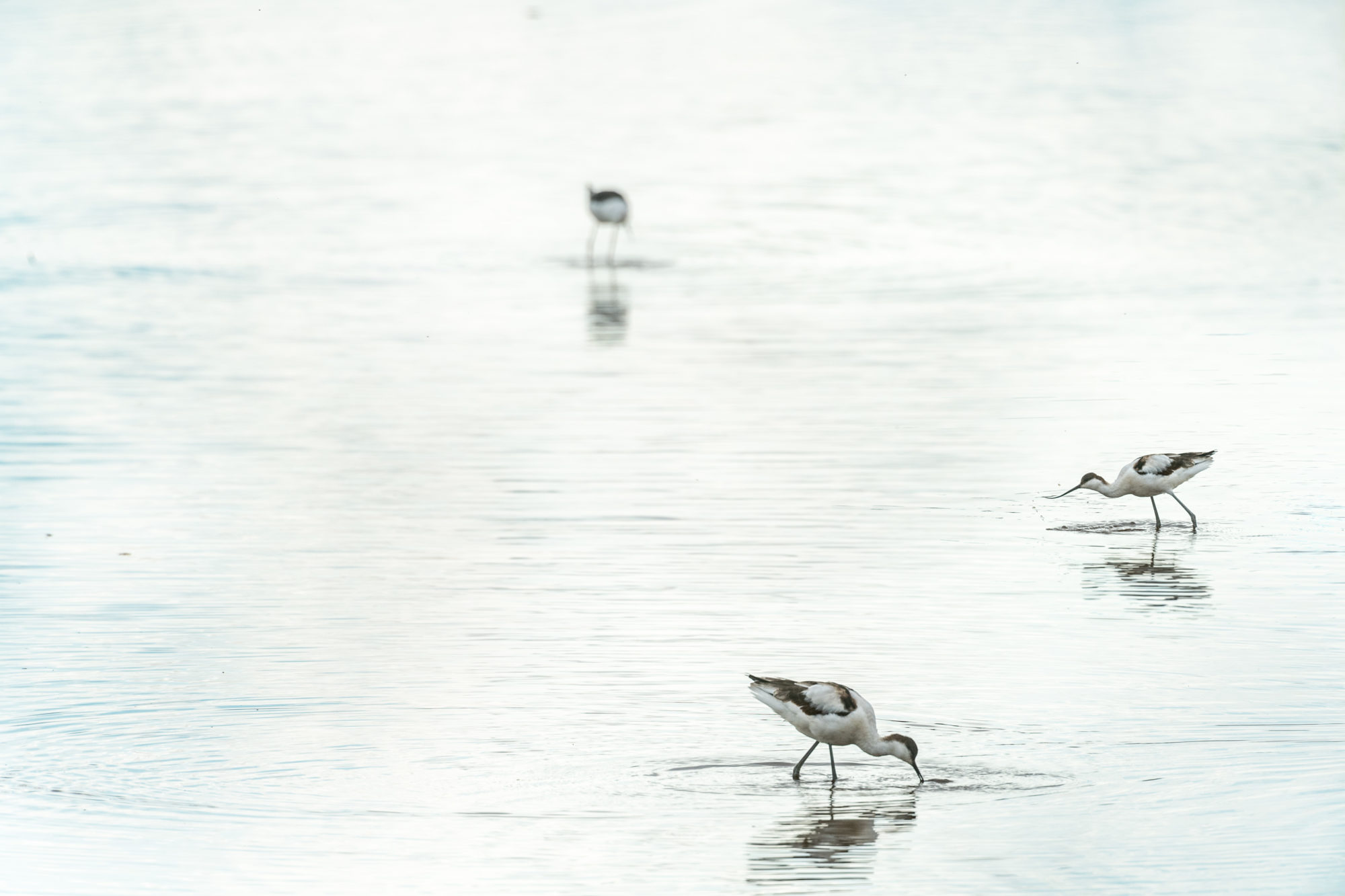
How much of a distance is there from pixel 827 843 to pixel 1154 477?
283 inches

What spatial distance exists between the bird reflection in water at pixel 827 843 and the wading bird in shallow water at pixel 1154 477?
6399mm

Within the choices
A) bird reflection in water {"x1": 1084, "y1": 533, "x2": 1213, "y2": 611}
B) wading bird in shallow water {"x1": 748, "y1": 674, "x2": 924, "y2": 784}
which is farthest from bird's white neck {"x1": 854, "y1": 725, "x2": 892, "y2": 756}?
bird reflection in water {"x1": 1084, "y1": 533, "x2": 1213, "y2": 611}

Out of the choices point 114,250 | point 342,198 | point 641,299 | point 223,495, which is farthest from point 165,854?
point 342,198

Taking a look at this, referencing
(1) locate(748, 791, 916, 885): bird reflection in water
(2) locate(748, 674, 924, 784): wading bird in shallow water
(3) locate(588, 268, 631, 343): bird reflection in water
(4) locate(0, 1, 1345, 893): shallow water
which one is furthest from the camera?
(3) locate(588, 268, 631, 343): bird reflection in water

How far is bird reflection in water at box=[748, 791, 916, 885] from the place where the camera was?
988 centimetres

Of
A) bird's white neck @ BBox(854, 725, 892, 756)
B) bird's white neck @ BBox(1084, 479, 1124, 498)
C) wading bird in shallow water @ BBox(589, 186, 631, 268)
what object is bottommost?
bird's white neck @ BBox(854, 725, 892, 756)

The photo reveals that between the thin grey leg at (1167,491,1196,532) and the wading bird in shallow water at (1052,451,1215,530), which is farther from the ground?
the wading bird in shallow water at (1052,451,1215,530)

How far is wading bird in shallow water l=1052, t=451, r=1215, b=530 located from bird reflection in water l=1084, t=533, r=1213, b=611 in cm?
78

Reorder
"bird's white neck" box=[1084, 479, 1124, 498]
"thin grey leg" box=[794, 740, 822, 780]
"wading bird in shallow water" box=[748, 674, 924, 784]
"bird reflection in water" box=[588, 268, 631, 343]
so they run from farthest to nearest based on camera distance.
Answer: "bird reflection in water" box=[588, 268, 631, 343] → "bird's white neck" box=[1084, 479, 1124, 498] → "thin grey leg" box=[794, 740, 822, 780] → "wading bird in shallow water" box=[748, 674, 924, 784]

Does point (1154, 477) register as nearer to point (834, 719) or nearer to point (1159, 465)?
point (1159, 465)

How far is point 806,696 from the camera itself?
1124 cm

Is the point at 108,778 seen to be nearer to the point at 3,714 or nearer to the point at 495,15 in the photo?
the point at 3,714

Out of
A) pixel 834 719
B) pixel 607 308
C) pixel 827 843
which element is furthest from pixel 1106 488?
pixel 607 308

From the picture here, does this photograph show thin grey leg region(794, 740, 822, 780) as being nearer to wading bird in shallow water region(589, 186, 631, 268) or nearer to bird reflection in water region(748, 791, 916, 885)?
bird reflection in water region(748, 791, 916, 885)
